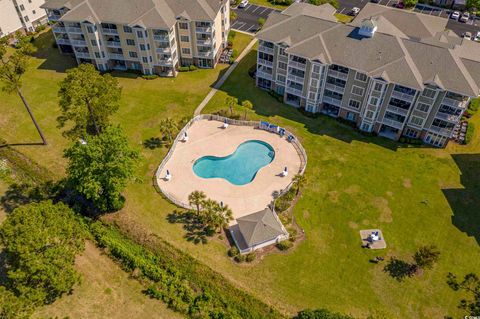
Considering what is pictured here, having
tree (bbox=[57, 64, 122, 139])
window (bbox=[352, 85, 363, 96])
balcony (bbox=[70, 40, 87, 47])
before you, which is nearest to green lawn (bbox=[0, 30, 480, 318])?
tree (bbox=[57, 64, 122, 139])

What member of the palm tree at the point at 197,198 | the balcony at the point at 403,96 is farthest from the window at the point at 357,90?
the palm tree at the point at 197,198

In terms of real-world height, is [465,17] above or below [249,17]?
above

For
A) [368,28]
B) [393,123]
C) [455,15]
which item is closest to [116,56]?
[368,28]

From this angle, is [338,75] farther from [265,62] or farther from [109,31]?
[109,31]

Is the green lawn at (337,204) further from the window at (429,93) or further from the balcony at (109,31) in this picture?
the balcony at (109,31)

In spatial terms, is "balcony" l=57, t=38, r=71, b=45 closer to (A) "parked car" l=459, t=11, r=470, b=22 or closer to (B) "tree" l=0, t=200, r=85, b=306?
(B) "tree" l=0, t=200, r=85, b=306
